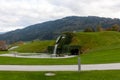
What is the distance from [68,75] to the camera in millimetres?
20453

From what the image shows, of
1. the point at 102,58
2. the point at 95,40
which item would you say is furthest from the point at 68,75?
the point at 95,40

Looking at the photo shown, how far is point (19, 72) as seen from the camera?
21953 millimetres

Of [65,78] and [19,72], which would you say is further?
[19,72]

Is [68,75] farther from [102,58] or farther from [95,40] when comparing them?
[95,40]

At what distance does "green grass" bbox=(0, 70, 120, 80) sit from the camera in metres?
19.7

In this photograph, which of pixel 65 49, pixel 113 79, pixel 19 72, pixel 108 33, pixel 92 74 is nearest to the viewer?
pixel 113 79

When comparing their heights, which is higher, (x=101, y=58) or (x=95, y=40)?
(x=95, y=40)

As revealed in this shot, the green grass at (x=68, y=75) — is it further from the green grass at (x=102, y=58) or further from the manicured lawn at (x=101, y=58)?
the green grass at (x=102, y=58)

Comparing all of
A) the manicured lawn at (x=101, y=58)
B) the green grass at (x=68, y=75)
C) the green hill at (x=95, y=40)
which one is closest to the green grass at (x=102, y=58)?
the manicured lawn at (x=101, y=58)

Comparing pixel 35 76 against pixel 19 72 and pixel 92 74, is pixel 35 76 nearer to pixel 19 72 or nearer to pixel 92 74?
pixel 19 72

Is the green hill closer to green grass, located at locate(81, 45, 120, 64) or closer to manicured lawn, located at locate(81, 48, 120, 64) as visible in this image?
green grass, located at locate(81, 45, 120, 64)

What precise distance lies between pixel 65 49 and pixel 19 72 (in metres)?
42.1

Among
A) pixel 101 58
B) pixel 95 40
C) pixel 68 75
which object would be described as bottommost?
pixel 68 75

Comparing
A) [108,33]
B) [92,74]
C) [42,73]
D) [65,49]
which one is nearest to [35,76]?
[42,73]
